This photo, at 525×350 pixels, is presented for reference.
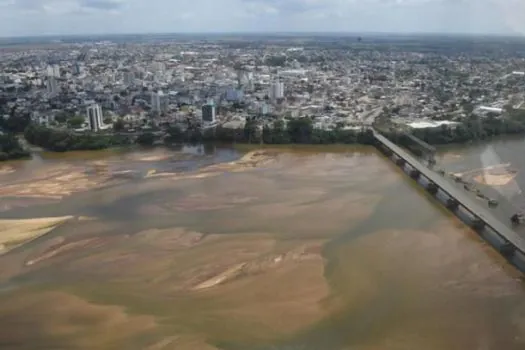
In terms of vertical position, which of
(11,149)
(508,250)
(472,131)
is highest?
(472,131)

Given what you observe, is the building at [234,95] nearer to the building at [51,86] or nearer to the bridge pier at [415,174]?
the building at [51,86]

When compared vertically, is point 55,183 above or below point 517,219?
below

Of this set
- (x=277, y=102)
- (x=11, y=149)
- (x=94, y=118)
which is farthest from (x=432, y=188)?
(x=277, y=102)

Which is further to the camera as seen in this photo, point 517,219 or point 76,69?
point 76,69

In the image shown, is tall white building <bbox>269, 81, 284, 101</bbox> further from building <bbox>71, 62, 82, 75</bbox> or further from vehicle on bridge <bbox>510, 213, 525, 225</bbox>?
vehicle on bridge <bbox>510, 213, 525, 225</bbox>

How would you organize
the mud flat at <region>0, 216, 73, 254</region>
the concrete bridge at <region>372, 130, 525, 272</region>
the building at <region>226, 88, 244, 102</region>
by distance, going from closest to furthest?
the concrete bridge at <region>372, 130, 525, 272</region>
the mud flat at <region>0, 216, 73, 254</region>
the building at <region>226, 88, 244, 102</region>

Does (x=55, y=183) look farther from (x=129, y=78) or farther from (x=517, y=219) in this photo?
(x=129, y=78)

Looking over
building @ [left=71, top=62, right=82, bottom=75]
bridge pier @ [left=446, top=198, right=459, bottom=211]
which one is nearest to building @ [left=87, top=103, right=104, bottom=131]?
bridge pier @ [left=446, top=198, right=459, bottom=211]
